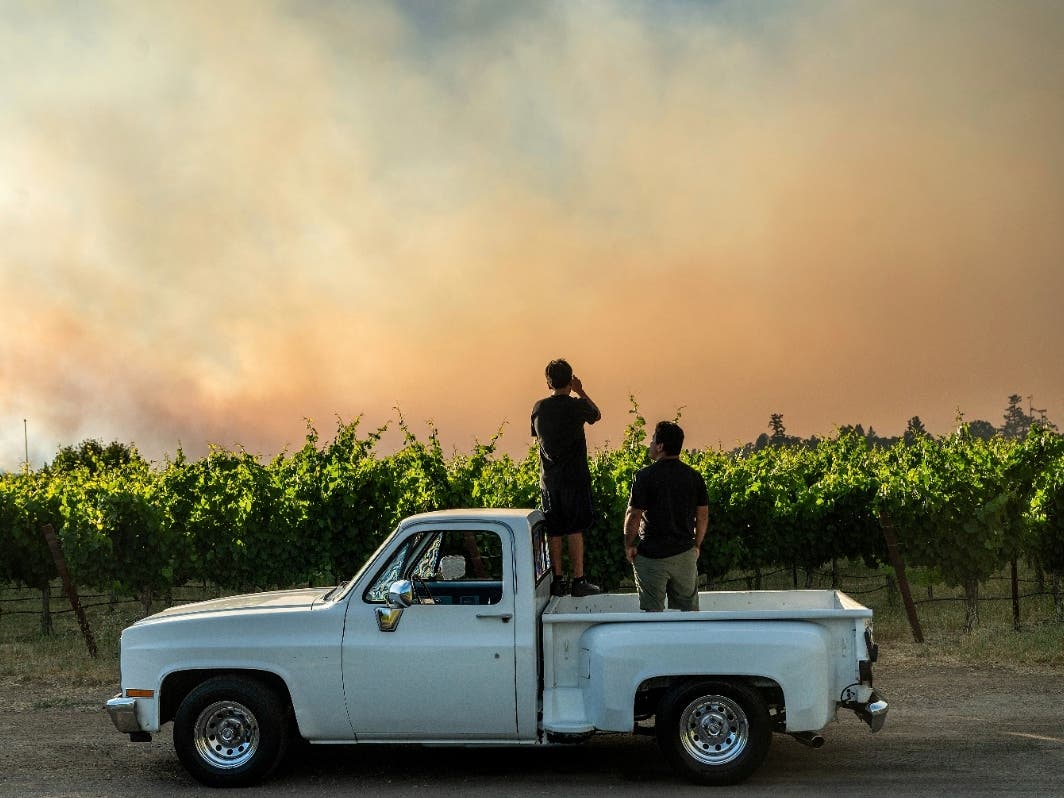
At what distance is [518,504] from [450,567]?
9.50 m

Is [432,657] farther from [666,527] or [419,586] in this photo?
[666,527]

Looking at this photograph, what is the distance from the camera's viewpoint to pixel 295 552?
1889 centimetres

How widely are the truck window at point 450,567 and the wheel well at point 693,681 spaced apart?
122cm

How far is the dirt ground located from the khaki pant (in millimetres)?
1184

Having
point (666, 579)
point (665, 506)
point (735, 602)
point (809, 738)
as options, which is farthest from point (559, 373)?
point (809, 738)

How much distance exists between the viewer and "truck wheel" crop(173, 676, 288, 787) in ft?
27.5

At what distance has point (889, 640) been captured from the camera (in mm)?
16469

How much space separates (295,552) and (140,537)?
3.61 metres

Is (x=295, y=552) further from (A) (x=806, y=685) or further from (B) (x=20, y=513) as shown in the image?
(A) (x=806, y=685)

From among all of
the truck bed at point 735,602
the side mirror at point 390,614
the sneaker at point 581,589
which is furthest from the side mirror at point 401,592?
the sneaker at point 581,589

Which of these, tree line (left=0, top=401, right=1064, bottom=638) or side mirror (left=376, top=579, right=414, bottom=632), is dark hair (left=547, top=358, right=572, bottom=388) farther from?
tree line (left=0, top=401, right=1064, bottom=638)

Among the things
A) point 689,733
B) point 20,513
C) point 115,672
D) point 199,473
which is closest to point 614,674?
point 689,733

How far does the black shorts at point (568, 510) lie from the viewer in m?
10.2

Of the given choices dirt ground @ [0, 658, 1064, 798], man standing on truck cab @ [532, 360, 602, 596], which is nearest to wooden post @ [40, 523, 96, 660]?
dirt ground @ [0, 658, 1064, 798]
